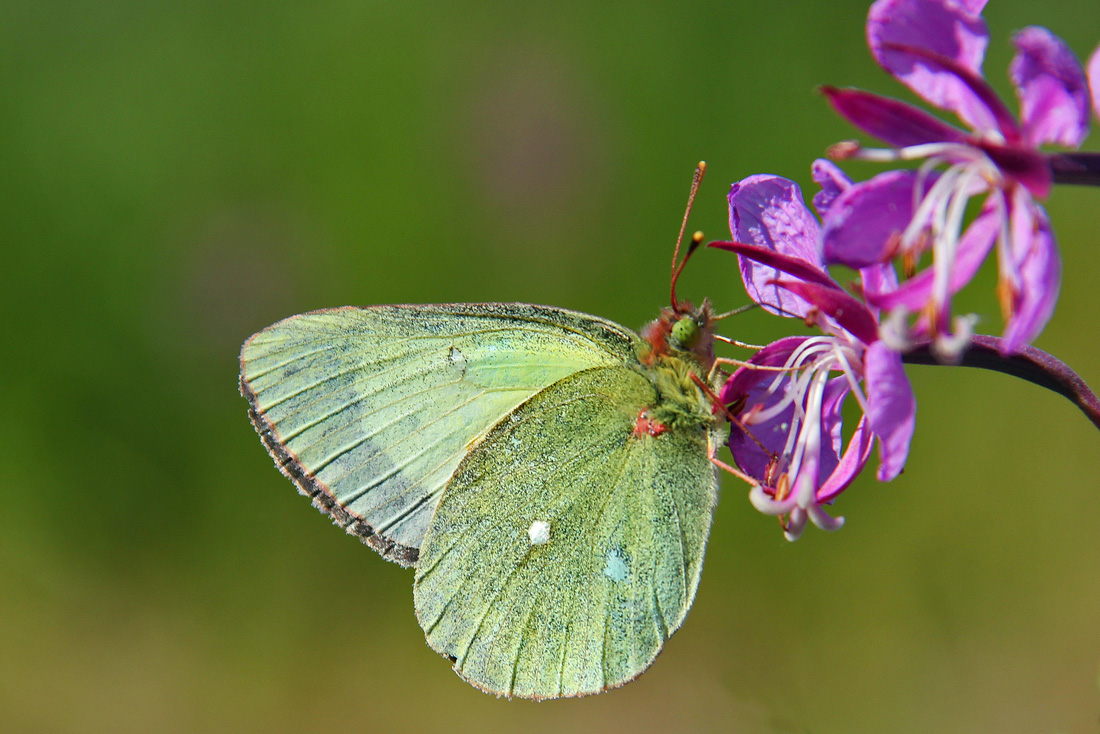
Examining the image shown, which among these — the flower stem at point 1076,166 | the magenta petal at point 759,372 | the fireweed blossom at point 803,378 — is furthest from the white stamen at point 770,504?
the flower stem at point 1076,166

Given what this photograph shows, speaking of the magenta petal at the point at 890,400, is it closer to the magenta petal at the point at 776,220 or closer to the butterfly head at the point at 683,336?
the magenta petal at the point at 776,220

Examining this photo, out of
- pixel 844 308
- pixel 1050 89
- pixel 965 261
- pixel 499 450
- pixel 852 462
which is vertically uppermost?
pixel 1050 89

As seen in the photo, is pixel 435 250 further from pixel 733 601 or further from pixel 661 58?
pixel 733 601

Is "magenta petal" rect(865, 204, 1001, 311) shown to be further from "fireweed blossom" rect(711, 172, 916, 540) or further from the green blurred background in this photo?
the green blurred background

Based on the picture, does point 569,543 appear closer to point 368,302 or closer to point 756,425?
point 756,425

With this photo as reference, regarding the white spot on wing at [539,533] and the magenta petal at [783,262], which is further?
the white spot on wing at [539,533]

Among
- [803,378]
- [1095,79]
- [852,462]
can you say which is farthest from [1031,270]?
[803,378]

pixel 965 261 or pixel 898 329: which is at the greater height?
pixel 965 261
